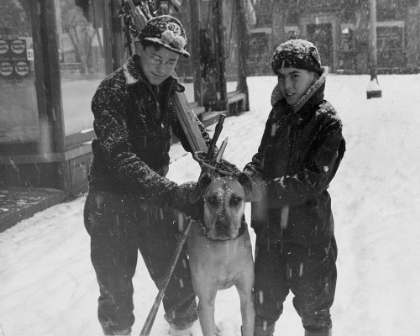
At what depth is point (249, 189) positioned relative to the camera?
2533 mm

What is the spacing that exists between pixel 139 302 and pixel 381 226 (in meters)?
2.65

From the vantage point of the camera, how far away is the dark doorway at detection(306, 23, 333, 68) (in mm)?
25516

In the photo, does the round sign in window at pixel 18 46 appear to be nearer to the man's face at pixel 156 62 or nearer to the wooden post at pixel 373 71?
the man's face at pixel 156 62

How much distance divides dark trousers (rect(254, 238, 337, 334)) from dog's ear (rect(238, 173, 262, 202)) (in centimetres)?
38

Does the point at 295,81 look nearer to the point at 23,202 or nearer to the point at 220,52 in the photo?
the point at 23,202

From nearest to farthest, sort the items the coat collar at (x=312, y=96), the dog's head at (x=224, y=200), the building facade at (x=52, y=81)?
the dog's head at (x=224, y=200) < the coat collar at (x=312, y=96) < the building facade at (x=52, y=81)

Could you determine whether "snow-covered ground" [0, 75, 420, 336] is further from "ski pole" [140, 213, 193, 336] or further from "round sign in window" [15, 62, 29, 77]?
"round sign in window" [15, 62, 29, 77]

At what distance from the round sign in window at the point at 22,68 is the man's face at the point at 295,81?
199 inches

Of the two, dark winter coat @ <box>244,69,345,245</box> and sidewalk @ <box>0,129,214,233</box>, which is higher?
dark winter coat @ <box>244,69,345,245</box>

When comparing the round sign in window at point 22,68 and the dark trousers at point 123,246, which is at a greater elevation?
the round sign in window at point 22,68

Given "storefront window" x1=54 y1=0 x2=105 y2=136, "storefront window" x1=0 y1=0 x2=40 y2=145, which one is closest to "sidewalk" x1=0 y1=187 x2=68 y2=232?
"storefront window" x1=0 y1=0 x2=40 y2=145

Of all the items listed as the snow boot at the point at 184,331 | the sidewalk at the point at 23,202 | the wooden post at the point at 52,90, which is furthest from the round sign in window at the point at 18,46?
the snow boot at the point at 184,331

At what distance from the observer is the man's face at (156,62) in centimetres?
279

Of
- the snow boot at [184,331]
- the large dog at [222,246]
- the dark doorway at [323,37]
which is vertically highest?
the dark doorway at [323,37]
